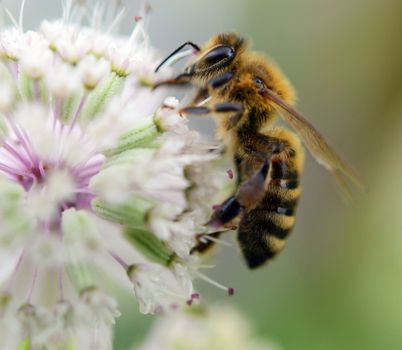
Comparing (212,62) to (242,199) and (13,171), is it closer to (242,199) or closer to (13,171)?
(242,199)

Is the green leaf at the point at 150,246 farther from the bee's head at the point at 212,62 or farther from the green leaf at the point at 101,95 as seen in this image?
the bee's head at the point at 212,62

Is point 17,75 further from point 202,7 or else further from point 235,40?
point 202,7

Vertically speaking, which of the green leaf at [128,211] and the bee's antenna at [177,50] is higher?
the bee's antenna at [177,50]

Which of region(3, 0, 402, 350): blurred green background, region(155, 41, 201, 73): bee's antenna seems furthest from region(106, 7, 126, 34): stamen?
region(3, 0, 402, 350): blurred green background

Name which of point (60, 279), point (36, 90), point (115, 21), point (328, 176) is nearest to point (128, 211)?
point (60, 279)

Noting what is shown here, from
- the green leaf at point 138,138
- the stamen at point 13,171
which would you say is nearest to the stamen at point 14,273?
the stamen at point 13,171

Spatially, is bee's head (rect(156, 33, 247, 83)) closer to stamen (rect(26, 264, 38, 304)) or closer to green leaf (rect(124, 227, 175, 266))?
A: green leaf (rect(124, 227, 175, 266))
